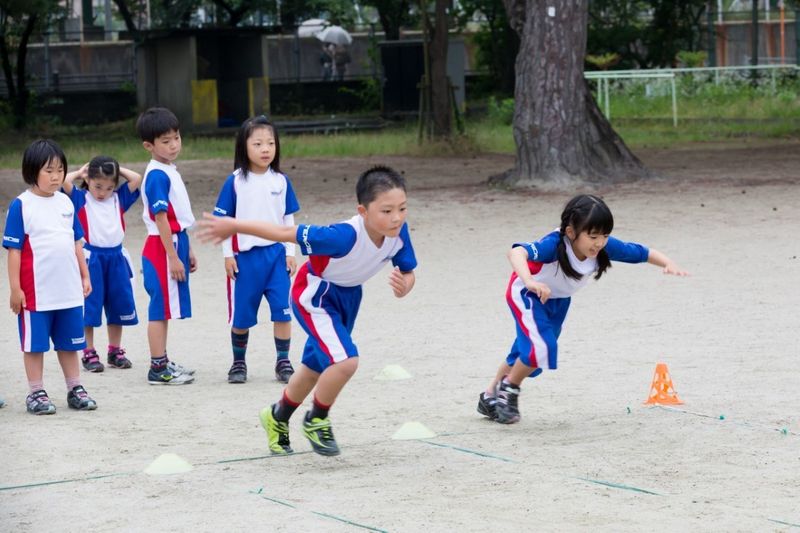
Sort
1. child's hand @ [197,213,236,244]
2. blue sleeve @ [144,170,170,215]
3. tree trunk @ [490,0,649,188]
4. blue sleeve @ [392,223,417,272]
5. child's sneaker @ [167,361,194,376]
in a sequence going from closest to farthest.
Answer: child's hand @ [197,213,236,244] → blue sleeve @ [392,223,417,272] → blue sleeve @ [144,170,170,215] → child's sneaker @ [167,361,194,376] → tree trunk @ [490,0,649,188]

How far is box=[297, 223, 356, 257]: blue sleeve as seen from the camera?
566 cm

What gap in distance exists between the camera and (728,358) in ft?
26.0

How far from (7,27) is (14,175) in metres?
13.9

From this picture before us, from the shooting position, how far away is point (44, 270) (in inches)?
277

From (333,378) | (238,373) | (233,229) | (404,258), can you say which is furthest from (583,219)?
(238,373)

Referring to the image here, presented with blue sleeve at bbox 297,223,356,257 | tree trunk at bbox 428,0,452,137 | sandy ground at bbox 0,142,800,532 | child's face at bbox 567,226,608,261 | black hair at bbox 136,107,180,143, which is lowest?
sandy ground at bbox 0,142,800,532

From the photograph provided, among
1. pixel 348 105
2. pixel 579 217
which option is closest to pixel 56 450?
pixel 579 217

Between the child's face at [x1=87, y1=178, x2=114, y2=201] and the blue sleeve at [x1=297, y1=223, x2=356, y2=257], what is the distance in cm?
309

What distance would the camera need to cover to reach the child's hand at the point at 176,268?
7891mm

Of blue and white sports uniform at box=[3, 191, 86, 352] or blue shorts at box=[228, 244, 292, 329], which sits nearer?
blue and white sports uniform at box=[3, 191, 86, 352]

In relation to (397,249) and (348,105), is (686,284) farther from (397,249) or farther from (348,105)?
(348,105)

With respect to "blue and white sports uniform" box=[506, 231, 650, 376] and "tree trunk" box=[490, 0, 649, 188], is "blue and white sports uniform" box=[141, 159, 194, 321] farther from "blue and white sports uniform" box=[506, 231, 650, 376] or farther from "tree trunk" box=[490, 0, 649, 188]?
"tree trunk" box=[490, 0, 649, 188]

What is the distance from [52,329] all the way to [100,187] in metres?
1.52

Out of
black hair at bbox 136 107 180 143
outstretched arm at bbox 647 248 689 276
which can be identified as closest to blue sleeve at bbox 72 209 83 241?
black hair at bbox 136 107 180 143
